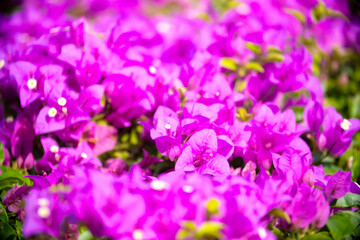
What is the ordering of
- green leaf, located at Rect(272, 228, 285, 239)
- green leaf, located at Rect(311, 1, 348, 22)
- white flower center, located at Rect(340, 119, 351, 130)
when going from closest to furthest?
green leaf, located at Rect(272, 228, 285, 239)
white flower center, located at Rect(340, 119, 351, 130)
green leaf, located at Rect(311, 1, 348, 22)

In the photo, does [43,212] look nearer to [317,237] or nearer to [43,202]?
[43,202]

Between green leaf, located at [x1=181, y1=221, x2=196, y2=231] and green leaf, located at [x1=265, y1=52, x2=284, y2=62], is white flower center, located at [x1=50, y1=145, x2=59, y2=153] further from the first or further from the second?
green leaf, located at [x1=265, y1=52, x2=284, y2=62]

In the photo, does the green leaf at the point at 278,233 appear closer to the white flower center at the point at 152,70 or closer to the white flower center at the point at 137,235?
the white flower center at the point at 137,235

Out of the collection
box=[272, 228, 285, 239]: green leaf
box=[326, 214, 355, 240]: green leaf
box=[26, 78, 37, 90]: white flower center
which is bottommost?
box=[272, 228, 285, 239]: green leaf

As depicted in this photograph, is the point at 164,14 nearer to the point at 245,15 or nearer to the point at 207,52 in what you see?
the point at 245,15

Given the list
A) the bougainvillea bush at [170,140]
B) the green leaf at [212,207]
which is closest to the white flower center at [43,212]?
the bougainvillea bush at [170,140]

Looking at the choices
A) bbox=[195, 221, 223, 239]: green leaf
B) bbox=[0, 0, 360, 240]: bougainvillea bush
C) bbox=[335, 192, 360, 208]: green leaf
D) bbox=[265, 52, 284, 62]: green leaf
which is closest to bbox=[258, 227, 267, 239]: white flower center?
bbox=[0, 0, 360, 240]: bougainvillea bush

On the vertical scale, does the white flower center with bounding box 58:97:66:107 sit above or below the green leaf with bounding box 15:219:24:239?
above

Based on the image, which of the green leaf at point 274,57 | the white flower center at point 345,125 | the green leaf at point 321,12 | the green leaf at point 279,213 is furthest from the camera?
the green leaf at point 321,12
